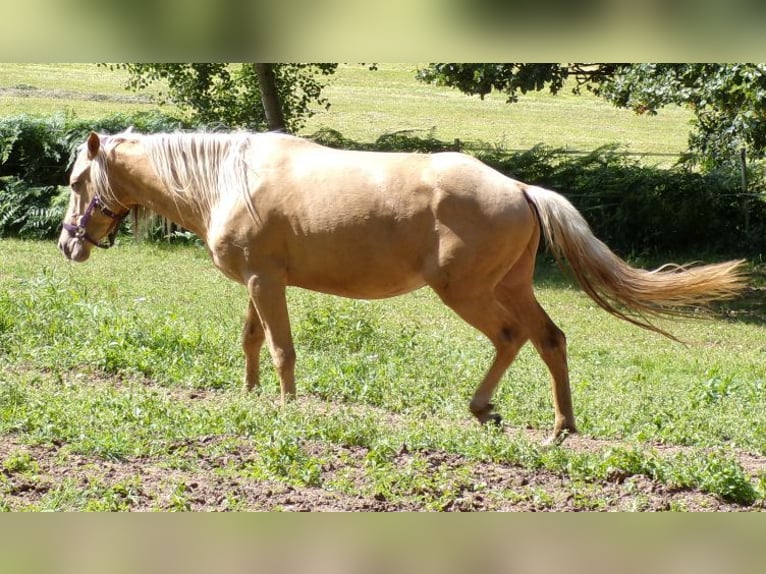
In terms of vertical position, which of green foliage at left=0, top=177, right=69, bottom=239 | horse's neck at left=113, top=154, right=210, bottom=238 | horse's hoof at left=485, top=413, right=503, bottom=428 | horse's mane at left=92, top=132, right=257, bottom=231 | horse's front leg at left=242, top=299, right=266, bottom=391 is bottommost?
horse's hoof at left=485, top=413, right=503, bottom=428

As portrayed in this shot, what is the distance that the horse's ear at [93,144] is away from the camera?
7.80 metres

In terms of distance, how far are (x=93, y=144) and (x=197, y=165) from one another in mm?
837

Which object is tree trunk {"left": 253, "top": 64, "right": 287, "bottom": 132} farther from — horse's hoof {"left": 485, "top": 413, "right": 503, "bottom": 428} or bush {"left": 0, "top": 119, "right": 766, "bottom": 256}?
horse's hoof {"left": 485, "top": 413, "right": 503, "bottom": 428}

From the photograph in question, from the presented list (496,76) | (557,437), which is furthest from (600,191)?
(557,437)

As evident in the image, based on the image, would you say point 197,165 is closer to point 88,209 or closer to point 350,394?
point 88,209

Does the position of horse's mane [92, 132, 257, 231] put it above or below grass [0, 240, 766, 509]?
above

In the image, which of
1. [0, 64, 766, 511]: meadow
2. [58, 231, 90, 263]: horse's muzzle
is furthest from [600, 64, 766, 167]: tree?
[58, 231, 90, 263]: horse's muzzle

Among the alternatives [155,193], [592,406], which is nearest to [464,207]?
[592,406]

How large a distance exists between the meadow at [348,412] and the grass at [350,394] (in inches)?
0.8

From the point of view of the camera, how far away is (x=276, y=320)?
24.3ft

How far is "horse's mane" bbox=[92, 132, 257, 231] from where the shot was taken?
298 inches

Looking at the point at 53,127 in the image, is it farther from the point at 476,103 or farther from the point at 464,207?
the point at 476,103

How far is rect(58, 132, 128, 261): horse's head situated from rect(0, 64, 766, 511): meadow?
0.92 metres
